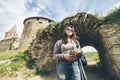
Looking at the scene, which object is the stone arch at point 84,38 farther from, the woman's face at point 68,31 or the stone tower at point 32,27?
the stone tower at point 32,27

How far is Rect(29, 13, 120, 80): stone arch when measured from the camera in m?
7.57

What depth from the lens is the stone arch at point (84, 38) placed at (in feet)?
24.8

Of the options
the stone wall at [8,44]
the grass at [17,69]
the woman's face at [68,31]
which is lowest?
the grass at [17,69]

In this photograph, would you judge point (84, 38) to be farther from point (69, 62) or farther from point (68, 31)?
point (69, 62)

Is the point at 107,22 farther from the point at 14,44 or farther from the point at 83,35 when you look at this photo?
the point at 14,44

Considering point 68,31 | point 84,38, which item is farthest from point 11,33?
point 68,31

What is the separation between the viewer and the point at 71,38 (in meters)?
3.46

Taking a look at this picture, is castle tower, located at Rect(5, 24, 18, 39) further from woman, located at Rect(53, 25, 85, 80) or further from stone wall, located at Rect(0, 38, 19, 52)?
woman, located at Rect(53, 25, 85, 80)

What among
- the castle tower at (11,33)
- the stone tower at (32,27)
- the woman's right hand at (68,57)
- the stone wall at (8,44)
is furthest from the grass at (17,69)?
the castle tower at (11,33)

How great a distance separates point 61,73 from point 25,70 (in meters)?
8.48

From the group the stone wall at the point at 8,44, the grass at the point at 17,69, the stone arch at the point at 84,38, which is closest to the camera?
the stone arch at the point at 84,38

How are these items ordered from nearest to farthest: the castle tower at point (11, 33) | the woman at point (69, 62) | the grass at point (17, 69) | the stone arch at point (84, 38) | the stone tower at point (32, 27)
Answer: the woman at point (69, 62)
the stone arch at point (84, 38)
the grass at point (17, 69)
the stone tower at point (32, 27)
the castle tower at point (11, 33)

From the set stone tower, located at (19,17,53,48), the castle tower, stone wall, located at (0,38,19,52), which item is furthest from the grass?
the castle tower

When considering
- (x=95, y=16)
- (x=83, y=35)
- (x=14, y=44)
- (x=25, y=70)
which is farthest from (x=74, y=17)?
(x=14, y=44)
